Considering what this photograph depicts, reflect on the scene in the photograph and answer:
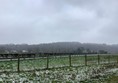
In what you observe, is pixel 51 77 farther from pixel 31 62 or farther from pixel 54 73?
pixel 31 62

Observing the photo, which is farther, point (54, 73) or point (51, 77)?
point (54, 73)

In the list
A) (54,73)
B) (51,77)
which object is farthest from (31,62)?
(51,77)

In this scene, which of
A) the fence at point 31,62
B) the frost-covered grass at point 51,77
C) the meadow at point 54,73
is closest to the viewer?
the frost-covered grass at point 51,77

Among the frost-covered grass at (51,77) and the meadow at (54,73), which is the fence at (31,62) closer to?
the meadow at (54,73)

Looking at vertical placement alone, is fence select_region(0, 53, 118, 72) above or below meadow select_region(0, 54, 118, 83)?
above

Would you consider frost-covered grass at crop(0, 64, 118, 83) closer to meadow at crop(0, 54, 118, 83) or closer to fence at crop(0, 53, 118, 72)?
meadow at crop(0, 54, 118, 83)

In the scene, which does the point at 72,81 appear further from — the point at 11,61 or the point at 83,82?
the point at 11,61

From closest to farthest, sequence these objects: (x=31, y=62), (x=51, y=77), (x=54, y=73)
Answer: (x=51, y=77), (x=54, y=73), (x=31, y=62)

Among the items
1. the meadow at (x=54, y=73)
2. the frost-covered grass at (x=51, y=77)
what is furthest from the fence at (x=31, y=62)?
the frost-covered grass at (x=51, y=77)

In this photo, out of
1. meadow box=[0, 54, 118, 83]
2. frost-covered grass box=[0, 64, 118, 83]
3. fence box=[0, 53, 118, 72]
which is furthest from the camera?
fence box=[0, 53, 118, 72]

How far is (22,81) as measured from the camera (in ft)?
71.7

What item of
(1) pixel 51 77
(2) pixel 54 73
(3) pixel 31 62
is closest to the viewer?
(1) pixel 51 77

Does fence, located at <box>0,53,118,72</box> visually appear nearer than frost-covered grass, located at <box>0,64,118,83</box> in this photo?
No

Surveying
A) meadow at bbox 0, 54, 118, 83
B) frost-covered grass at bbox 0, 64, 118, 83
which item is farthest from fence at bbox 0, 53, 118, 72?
frost-covered grass at bbox 0, 64, 118, 83
